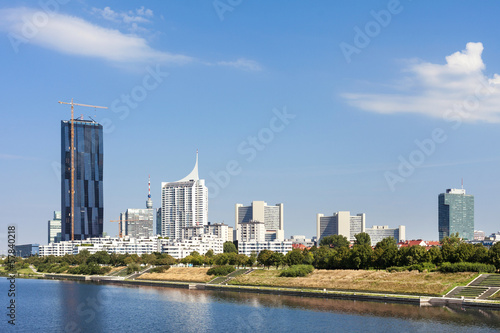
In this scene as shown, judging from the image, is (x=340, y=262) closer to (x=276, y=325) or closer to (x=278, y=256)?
(x=278, y=256)

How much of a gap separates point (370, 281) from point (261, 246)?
9222cm

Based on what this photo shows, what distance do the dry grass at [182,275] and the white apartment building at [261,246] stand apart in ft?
166

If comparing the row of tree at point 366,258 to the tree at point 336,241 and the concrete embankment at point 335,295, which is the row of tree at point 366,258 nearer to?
the concrete embankment at point 335,295

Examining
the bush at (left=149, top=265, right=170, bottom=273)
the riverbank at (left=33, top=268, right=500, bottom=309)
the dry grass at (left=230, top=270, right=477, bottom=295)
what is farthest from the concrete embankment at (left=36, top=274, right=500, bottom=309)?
the bush at (left=149, top=265, right=170, bottom=273)

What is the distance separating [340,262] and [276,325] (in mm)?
40381

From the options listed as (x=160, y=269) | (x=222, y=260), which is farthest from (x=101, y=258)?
(x=222, y=260)

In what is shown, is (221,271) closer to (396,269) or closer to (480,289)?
(396,269)

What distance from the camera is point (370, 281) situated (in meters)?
79.6

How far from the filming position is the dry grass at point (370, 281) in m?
71.5

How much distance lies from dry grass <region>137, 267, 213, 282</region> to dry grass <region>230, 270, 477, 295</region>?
33.0 feet

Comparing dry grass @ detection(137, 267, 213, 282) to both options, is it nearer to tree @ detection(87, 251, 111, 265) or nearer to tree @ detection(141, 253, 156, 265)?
tree @ detection(141, 253, 156, 265)

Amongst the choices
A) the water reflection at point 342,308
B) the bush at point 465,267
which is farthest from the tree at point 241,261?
the bush at point 465,267

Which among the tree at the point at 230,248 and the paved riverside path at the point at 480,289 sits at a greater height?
the paved riverside path at the point at 480,289

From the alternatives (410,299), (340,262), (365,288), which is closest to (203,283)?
(340,262)
